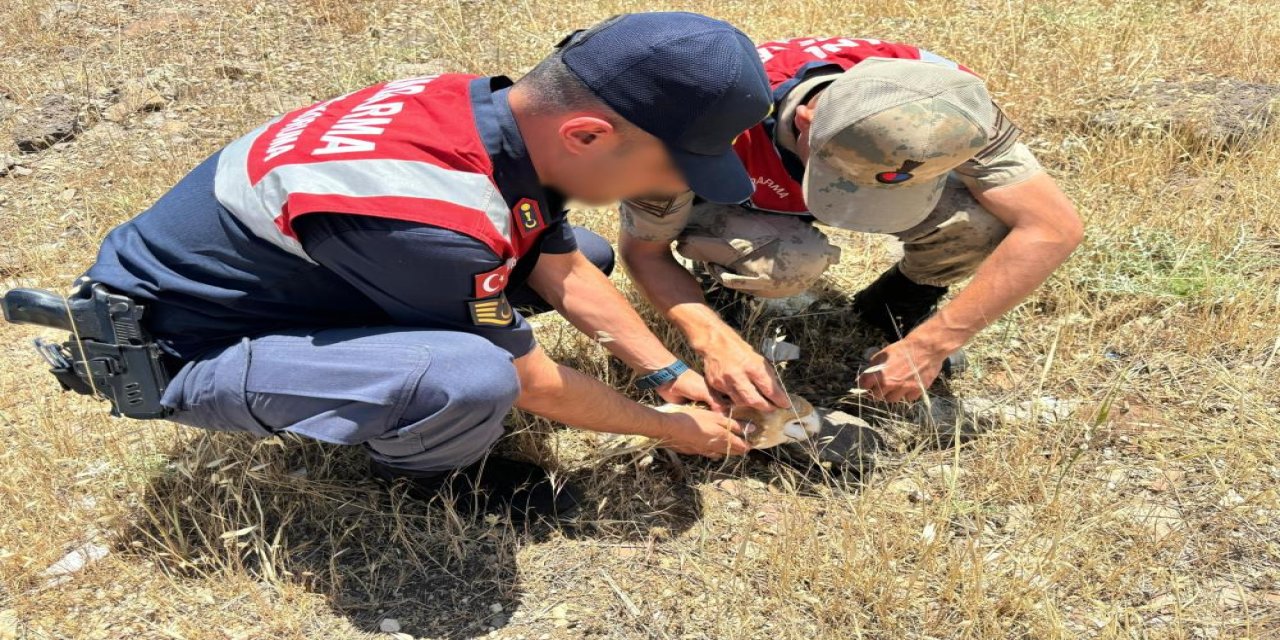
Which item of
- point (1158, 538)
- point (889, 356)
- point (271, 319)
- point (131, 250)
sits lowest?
point (1158, 538)

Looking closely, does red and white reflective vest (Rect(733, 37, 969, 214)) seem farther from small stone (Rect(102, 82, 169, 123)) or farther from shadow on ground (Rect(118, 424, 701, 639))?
small stone (Rect(102, 82, 169, 123))

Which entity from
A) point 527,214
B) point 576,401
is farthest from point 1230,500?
point 527,214

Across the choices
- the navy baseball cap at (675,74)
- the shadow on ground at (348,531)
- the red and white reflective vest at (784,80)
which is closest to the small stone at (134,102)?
the shadow on ground at (348,531)

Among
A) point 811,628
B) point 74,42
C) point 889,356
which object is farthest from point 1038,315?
point 74,42

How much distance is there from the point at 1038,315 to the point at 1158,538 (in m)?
1.03

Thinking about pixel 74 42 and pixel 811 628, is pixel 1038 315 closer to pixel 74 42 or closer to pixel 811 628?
pixel 811 628

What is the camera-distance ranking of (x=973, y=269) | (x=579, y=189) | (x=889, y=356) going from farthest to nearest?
(x=973, y=269)
(x=889, y=356)
(x=579, y=189)

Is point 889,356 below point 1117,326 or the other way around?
the other way around

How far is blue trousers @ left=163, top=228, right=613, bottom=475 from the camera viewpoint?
193cm

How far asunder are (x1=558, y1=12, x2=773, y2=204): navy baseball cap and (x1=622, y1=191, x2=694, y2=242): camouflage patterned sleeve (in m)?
0.73

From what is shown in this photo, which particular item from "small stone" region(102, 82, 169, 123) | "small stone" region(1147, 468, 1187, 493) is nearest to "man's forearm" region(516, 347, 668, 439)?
"small stone" region(1147, 468, 1187, 493)

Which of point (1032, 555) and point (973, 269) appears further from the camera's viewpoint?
point (973, 269)

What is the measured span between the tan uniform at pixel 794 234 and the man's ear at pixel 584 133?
0.76 m

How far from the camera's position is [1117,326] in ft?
9.88
